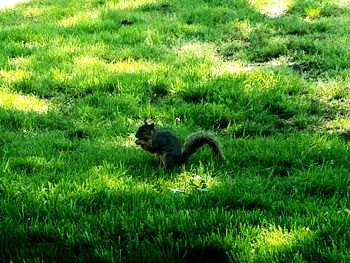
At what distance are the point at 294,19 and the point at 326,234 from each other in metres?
7.06

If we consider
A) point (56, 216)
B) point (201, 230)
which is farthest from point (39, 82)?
point (201, 230)

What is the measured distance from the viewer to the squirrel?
512 centimetres

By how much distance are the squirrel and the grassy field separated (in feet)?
0.37

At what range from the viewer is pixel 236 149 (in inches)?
223

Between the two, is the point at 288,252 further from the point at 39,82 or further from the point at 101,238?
the point at 39,82

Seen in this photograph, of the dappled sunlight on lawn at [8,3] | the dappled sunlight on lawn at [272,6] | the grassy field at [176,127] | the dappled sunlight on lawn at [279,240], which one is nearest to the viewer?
the dappled sunlight on lawn at [279,240]

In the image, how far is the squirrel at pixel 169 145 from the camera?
512 cm

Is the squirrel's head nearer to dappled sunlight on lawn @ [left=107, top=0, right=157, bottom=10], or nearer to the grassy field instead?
→ the grassy field

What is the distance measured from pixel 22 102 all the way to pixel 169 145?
252 centimetres

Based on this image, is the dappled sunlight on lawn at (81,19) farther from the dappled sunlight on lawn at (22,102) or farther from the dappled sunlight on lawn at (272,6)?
the dappled sunlight on lawn at (22,102)

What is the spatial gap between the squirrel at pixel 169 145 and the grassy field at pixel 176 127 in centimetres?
11

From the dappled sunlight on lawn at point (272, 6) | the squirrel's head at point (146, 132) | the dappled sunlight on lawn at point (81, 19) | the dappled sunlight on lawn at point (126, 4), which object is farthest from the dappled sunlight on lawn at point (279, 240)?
the dappled sunlight on lawn at point (126, 4)

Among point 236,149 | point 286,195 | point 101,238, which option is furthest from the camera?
point 236,149

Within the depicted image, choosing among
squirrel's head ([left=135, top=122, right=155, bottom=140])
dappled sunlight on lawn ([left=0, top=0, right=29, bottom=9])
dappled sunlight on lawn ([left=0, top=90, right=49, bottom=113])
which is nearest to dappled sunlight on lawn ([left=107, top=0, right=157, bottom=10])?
dappled sunlight on lawn ([left=0, top=0, right=29, bottom=9])
